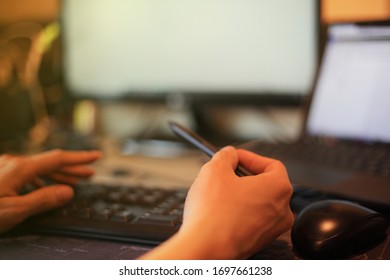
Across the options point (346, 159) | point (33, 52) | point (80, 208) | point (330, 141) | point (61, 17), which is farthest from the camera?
point (33, 52)

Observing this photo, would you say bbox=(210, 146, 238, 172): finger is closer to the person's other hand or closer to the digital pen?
the digital pen

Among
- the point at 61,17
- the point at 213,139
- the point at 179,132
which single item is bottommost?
the point at 213,139

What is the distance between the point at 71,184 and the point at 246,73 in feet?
1.28

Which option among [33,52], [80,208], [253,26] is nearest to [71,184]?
[80,208]

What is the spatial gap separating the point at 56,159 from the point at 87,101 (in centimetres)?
50

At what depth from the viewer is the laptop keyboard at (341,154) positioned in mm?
550

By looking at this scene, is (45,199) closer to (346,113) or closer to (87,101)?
(346,113)

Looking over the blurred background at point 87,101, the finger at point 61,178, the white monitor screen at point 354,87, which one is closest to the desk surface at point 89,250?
the finger at point 61,178

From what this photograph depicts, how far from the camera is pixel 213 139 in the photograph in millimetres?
898

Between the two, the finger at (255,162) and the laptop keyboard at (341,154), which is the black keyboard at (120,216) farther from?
the laptop keyboard at (341,154)

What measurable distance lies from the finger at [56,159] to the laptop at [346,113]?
0.24m

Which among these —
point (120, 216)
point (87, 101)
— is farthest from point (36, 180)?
point (87, 101)

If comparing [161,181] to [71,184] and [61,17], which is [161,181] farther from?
[61,17]

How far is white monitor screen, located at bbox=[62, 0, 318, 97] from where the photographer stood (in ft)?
2.51
